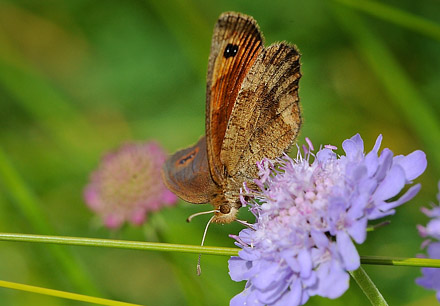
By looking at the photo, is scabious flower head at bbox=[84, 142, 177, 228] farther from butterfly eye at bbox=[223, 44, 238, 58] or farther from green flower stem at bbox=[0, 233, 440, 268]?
green flower stem at bbox=[0, 233, 440, 268]

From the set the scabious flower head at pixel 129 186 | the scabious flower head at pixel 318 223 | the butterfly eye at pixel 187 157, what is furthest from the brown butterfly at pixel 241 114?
the scabious flower head at pixel 129 186

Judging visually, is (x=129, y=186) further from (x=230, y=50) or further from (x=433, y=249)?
(x=433, y=249)

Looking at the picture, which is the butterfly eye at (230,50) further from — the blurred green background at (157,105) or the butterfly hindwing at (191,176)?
the blurred green background at (157,105)

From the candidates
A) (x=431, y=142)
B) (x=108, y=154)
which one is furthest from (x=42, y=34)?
(x=431, y=142)

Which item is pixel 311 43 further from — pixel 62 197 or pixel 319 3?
pixel 62 197

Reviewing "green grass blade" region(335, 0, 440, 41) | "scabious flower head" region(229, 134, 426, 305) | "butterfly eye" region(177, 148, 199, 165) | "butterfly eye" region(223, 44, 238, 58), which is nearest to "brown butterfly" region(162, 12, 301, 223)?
"butterfly eye" region(223, 44, 238, 58)
